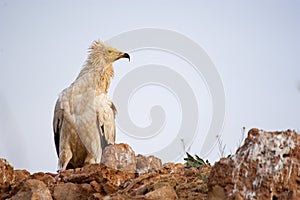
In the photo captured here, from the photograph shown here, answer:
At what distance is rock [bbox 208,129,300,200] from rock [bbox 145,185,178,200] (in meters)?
0.60

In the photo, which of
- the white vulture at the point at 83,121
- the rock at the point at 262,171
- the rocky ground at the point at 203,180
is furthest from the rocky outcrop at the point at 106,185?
the white vulture at the point at 83,121

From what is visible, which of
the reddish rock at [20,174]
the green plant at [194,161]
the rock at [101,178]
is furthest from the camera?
the green plant at [194,161]

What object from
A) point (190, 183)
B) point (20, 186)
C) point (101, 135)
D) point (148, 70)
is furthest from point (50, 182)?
point (101, 135)

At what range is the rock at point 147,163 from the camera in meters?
8.04

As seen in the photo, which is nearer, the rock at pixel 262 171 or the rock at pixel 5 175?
the rock at pixel 262 171

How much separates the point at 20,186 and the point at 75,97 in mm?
5684

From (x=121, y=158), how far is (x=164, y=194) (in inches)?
159

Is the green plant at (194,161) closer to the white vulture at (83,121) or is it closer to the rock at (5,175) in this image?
the rock at (5,175)

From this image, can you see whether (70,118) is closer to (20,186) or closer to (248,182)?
(20,186)

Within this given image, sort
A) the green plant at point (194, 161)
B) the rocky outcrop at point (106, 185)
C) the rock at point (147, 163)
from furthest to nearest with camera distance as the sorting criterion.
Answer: the rock at point (147, 163) → the green plant at point (194, 161) → the rocky outcrop at point (106, 185)

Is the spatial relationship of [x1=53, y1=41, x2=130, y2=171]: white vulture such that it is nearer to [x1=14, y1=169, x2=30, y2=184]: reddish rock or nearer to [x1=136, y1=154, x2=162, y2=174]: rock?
[x1=136, y1=154, x2=162, y2=174]: rock

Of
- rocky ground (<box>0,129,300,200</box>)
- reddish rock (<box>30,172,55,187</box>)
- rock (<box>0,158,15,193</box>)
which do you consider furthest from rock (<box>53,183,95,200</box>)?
rock (<box>0,158,15,193</box>)

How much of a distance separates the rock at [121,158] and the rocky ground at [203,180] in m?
1.59

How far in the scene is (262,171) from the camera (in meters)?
4.18
